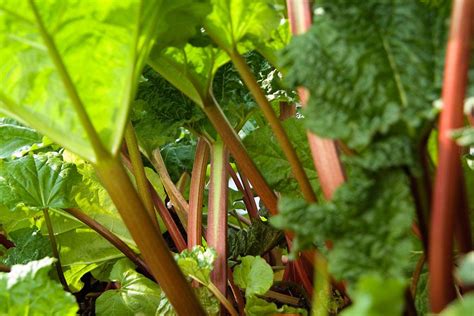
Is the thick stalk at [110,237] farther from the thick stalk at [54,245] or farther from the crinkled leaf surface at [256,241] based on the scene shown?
the crinkled leaf surface at [256,241]

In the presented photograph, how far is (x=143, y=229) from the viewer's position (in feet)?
2.06

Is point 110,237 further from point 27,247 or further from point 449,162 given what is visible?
point 449,162

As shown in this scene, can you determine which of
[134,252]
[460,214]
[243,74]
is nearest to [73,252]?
[134,252]

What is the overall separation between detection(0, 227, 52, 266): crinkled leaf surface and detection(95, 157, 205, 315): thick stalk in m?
0.49

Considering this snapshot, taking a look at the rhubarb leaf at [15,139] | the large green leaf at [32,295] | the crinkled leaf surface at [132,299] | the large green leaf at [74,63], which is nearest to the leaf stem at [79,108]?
the large green leaf at [74,63]

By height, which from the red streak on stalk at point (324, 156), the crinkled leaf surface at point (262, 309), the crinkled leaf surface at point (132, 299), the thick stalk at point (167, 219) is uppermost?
the red streak on stalk at point (324, 156)

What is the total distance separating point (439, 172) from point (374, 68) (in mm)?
93

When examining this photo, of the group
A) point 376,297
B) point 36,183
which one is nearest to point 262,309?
point 36,183

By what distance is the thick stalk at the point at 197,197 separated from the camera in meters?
1.04

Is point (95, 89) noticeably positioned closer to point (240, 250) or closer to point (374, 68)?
point (374, 68)

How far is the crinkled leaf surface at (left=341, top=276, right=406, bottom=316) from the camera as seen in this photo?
0.34 m

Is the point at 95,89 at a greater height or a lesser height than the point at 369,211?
greater

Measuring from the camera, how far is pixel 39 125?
67 cm

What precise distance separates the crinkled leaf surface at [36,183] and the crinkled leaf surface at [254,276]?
310 mm
